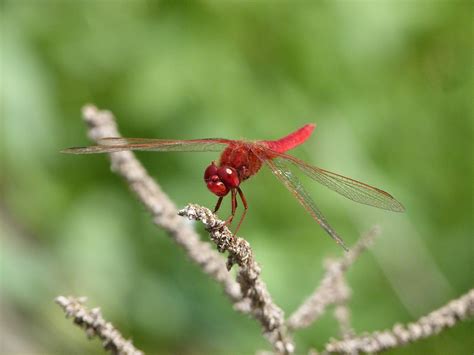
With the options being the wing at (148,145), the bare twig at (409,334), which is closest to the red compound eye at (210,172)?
the wing at (148,145)

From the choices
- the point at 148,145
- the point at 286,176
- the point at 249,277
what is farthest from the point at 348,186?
the point at 249,277

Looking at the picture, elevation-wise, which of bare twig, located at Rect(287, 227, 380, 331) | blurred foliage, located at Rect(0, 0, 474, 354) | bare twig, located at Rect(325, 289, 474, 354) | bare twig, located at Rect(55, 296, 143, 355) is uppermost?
blurred foliage, located at Rect(0, 0, 474, 354)

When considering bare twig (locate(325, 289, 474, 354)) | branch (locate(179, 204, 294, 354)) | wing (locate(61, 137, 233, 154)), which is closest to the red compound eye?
wing (locate(61, 137, 233, 154))

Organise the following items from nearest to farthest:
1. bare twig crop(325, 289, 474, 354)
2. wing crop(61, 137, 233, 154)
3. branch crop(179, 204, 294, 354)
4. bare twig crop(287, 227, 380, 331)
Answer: branch crop(179, 204, 294, 354) → bare twig crop(325, 289, 474, 354) → bare twig crop(287, 227, 380, 331) → wing crop(61, 137, 233, 154)

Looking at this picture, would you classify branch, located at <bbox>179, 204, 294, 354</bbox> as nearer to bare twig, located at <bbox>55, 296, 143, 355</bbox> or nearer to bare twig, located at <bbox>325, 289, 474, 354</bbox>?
bare twig, located at <bbox>325, 289, 474, 354</bbox>

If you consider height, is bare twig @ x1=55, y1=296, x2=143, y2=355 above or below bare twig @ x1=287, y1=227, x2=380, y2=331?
below

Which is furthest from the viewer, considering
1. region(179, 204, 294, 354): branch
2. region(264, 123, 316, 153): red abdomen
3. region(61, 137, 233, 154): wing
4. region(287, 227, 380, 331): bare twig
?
region(264, 123, 316, 153): red abdomen

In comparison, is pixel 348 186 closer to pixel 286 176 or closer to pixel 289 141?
pixel 286 176
